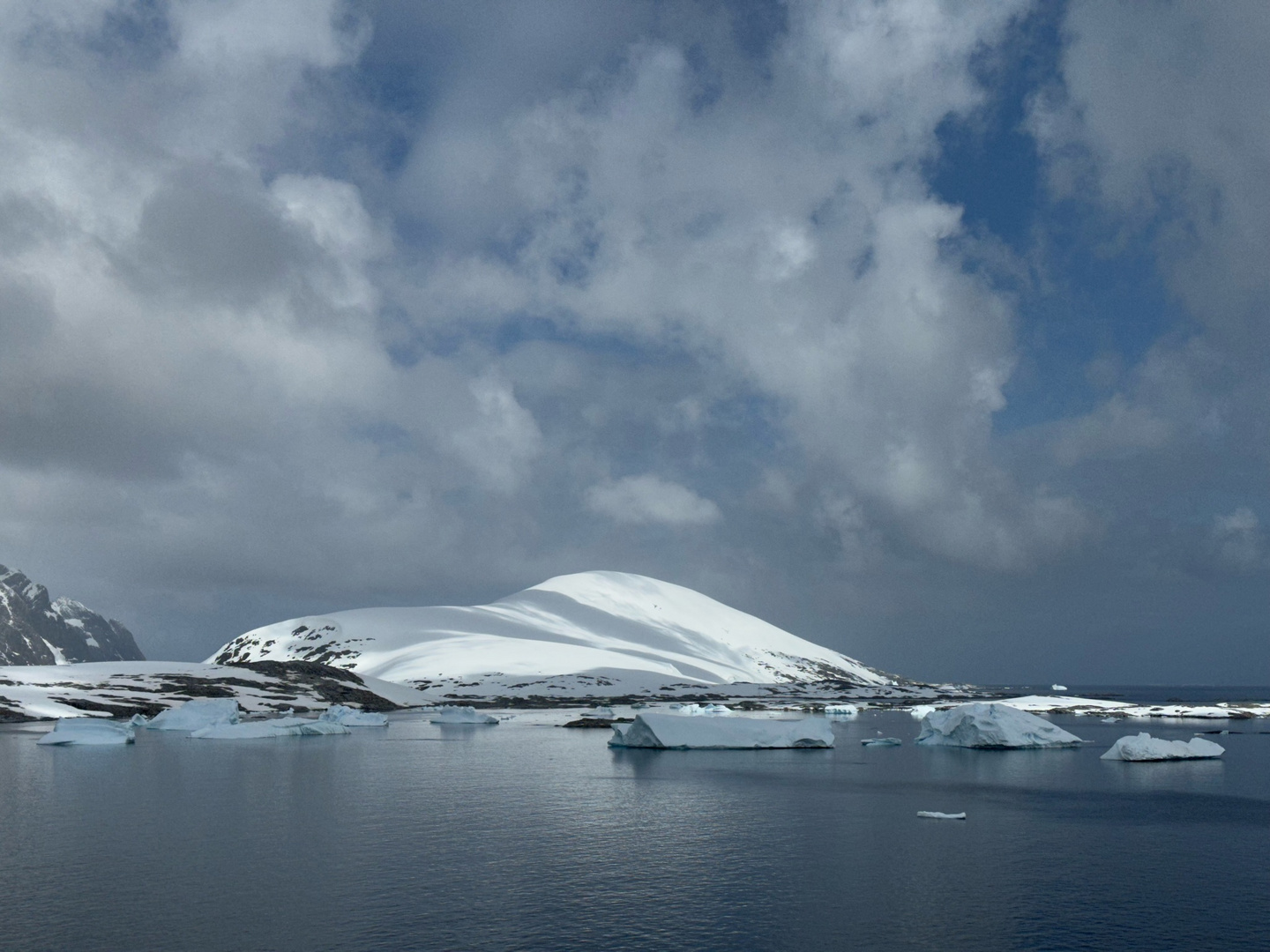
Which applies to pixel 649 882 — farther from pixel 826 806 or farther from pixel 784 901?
pixel 826 806

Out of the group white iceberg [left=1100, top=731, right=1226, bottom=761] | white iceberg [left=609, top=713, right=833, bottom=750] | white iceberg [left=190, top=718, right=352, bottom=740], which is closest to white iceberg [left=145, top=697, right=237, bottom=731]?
white iceberg [left=190, top=718, right=352, bottom=740]

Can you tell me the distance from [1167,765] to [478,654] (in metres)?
140

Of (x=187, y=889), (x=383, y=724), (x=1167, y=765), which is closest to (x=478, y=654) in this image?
(x=383, y=724)

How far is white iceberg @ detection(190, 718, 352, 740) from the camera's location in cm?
7181

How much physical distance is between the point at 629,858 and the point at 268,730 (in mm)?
55855

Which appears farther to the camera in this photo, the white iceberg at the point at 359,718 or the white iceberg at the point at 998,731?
the white iceberg at the point at 359,718

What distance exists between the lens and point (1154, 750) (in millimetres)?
55781

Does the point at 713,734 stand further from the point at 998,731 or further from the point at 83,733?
the point at 83,733

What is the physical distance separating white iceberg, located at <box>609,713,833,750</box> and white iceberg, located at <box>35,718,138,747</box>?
3394 cm

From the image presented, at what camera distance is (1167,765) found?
53875 millimetres

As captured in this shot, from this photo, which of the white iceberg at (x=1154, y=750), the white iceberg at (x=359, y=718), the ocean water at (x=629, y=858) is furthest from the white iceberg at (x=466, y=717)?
the white iceberg at (x=1154, y=750)

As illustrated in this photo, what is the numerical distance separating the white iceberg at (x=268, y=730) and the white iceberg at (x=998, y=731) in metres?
49.6

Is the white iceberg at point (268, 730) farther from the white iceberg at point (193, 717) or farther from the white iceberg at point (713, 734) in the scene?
the white iceberg at point (713, 734)

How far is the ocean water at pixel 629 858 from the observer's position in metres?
20.9
